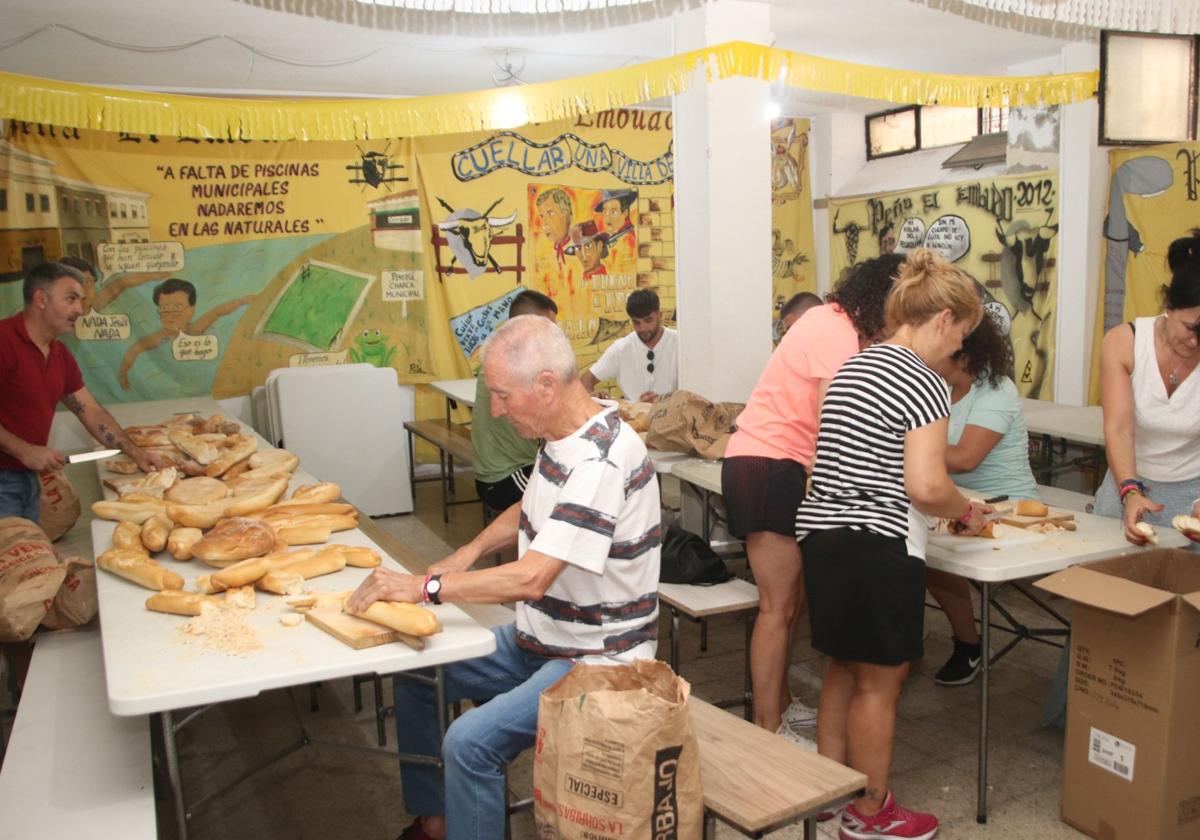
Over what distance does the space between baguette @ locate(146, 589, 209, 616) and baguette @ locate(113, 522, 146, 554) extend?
0.38 meters

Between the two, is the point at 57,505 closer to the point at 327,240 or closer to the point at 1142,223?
the point at 327,240

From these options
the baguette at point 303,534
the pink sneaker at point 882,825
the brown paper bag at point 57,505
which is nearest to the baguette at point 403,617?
the baguette at point 303,534

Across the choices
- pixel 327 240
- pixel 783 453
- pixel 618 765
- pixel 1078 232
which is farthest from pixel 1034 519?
pixel 327 240

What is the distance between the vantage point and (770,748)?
2.28m

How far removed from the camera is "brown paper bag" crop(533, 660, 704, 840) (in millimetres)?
1829

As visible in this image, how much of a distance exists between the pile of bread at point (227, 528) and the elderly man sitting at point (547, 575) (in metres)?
0.24

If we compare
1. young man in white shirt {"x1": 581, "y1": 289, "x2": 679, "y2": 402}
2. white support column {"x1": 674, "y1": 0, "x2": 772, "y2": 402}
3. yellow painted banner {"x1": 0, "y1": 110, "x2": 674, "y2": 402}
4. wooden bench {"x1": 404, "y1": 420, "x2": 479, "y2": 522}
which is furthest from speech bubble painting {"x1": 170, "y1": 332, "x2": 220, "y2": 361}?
white support column {"x1": 674, "y1": 0, "x2": 772, "y2": 402}

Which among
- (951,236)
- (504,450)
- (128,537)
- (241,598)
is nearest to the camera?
(241,598)

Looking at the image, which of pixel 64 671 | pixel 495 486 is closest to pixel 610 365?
pixel 495 486

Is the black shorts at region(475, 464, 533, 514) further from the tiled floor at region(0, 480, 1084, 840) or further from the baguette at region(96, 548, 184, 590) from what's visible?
the baguette at region(96, 548, 184, 590)

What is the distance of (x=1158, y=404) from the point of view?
3.14 m

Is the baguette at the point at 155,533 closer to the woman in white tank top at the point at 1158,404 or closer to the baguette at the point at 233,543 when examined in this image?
the baguette at the point at 233,543

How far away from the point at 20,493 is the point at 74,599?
132 cm

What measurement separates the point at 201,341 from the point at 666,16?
4.36m
